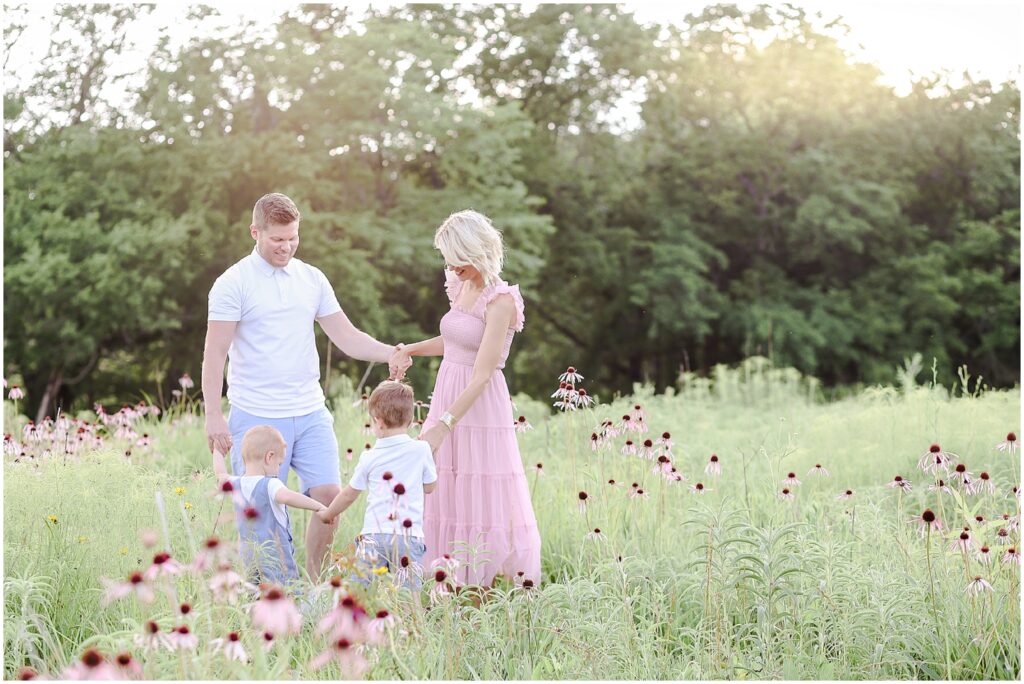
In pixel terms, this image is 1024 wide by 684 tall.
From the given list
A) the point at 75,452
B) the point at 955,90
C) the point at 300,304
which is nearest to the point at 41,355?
the point at 75,452

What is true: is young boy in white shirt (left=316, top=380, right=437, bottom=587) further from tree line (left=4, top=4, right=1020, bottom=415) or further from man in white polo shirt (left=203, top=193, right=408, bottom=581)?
tree line (left=4, top=4, right=1020, bottom=415)

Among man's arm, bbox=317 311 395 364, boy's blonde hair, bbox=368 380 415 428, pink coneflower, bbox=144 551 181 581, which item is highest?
man's arm, bbox=317 311 395 364

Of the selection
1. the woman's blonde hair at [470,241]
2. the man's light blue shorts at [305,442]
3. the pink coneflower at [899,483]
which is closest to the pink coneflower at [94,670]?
the man's light blue shorts at [305,442]

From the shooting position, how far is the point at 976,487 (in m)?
4.15

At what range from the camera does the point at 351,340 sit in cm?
449

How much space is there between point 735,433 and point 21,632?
5.97 m

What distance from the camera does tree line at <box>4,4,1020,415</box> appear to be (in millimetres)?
15742

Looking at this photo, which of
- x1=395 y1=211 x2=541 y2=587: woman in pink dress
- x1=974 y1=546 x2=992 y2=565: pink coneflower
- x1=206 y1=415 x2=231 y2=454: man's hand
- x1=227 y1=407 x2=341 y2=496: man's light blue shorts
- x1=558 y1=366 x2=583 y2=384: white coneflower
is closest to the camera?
x1=974 y1=546 x2=992 y2=565: pink coneflower

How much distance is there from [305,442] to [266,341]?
0.44 m

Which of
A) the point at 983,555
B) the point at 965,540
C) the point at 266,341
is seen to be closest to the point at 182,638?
the point at 266,341

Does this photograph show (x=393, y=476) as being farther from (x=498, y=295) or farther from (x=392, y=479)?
(x=498, y=295)

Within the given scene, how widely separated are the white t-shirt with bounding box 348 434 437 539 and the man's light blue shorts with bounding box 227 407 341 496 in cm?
49

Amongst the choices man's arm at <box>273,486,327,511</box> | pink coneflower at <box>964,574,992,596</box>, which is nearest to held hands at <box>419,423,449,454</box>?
man's arm at <box>273,486,327,511</box>

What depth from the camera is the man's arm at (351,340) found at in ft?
14.5
